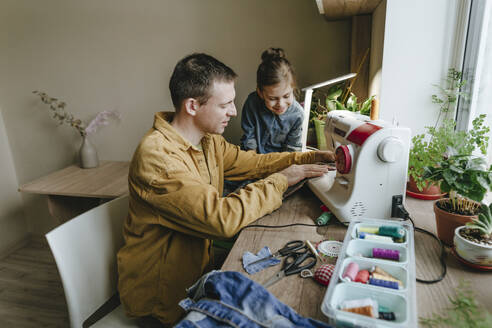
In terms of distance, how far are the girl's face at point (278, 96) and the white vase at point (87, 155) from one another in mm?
1348

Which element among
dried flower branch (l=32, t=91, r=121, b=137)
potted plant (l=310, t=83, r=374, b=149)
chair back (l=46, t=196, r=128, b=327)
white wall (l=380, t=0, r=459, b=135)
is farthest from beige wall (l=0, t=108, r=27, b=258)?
white wall (l=380, t=0, r=459, b=135)

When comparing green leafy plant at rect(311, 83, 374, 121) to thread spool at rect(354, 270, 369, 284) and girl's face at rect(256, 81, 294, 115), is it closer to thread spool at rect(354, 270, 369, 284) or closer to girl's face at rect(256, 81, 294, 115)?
girl's face at rect(256, 81, 294, 115)

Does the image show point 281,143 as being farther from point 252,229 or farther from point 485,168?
point 485,168

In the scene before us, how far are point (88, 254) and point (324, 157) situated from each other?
97 cm

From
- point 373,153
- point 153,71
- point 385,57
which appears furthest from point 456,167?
point 153,71

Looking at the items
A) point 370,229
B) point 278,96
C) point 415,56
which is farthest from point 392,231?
point 278,96

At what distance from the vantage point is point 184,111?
123 centimetres

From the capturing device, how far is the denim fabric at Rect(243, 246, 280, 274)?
0.84 meters

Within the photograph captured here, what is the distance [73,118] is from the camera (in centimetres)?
261

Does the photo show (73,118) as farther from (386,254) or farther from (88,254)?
(386,254)

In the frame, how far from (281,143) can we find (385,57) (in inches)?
28.7

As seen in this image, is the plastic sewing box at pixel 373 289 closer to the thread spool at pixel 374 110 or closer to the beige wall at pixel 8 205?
the thread spool at pixel 374 110

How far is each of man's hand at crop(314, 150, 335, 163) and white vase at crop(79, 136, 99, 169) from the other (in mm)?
1725

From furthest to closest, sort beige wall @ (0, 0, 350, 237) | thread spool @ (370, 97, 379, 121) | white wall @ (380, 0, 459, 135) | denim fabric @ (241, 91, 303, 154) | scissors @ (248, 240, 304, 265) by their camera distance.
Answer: beige wall @ (0, 0, 350, 237) < denim fabric @ (241, 91, 303, 154) < thread spool @ (370, 97, 379, 121) < white wall @ (380, 0, 459, 135) < scissors @ (248, 240, 304, 265)
